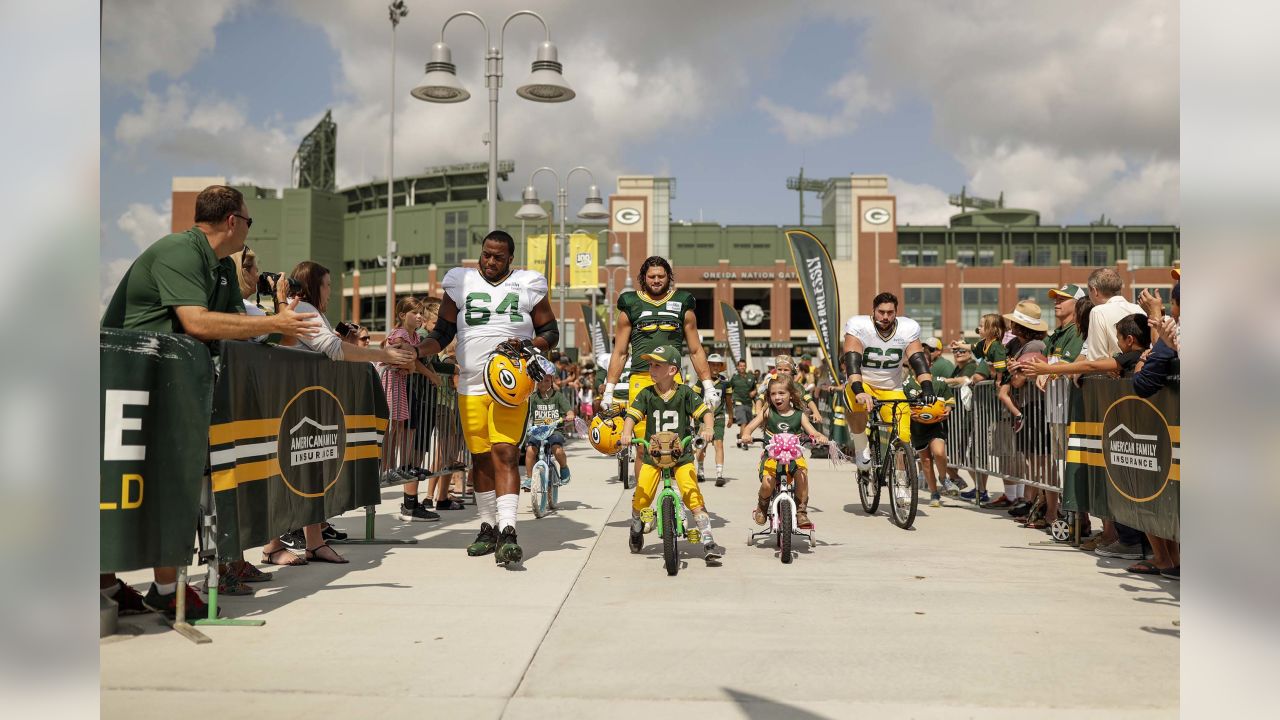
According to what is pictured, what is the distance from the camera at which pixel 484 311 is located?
727 cm

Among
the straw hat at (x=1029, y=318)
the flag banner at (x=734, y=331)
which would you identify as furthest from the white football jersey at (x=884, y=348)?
the flag banner at (x=734, y=331)

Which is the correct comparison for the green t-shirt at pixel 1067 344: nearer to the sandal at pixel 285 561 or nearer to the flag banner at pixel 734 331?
the sandal at pixel 285 561

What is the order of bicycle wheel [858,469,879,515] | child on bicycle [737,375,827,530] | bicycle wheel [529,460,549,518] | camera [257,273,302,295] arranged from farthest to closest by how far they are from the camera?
1. bicycle wheel [858,469,879,515]
2. bicycle wheel [529,460,549,518]
3. child on bicycle [737,375,827,530]
4. camera [257,273,302,295]

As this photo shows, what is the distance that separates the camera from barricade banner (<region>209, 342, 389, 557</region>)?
5.09m

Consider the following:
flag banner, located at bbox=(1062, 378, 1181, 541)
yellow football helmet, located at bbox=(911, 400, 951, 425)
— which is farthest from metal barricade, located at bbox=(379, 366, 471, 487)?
flag banner, located at bbox=(1062, 378, 1181, 541)

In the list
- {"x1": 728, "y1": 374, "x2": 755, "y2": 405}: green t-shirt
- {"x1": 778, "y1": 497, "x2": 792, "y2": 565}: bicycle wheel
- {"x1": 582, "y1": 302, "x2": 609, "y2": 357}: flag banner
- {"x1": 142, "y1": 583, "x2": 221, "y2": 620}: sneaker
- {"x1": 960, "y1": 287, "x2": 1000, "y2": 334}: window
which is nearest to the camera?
{"x1": 142, "y1": 583, "x2": 221, "y2": 620}: sneaker

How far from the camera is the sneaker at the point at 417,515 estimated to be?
9453 millimetres

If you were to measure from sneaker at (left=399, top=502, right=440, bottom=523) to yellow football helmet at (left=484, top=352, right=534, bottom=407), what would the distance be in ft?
9.86

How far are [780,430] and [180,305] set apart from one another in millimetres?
5467

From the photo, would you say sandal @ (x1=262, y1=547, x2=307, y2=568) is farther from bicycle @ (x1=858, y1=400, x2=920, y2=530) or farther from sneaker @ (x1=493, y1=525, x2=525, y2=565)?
bicycle @ (x1=858, y1=400, x2=920, y2=530)

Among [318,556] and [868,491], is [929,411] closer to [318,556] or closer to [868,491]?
[868,491]
